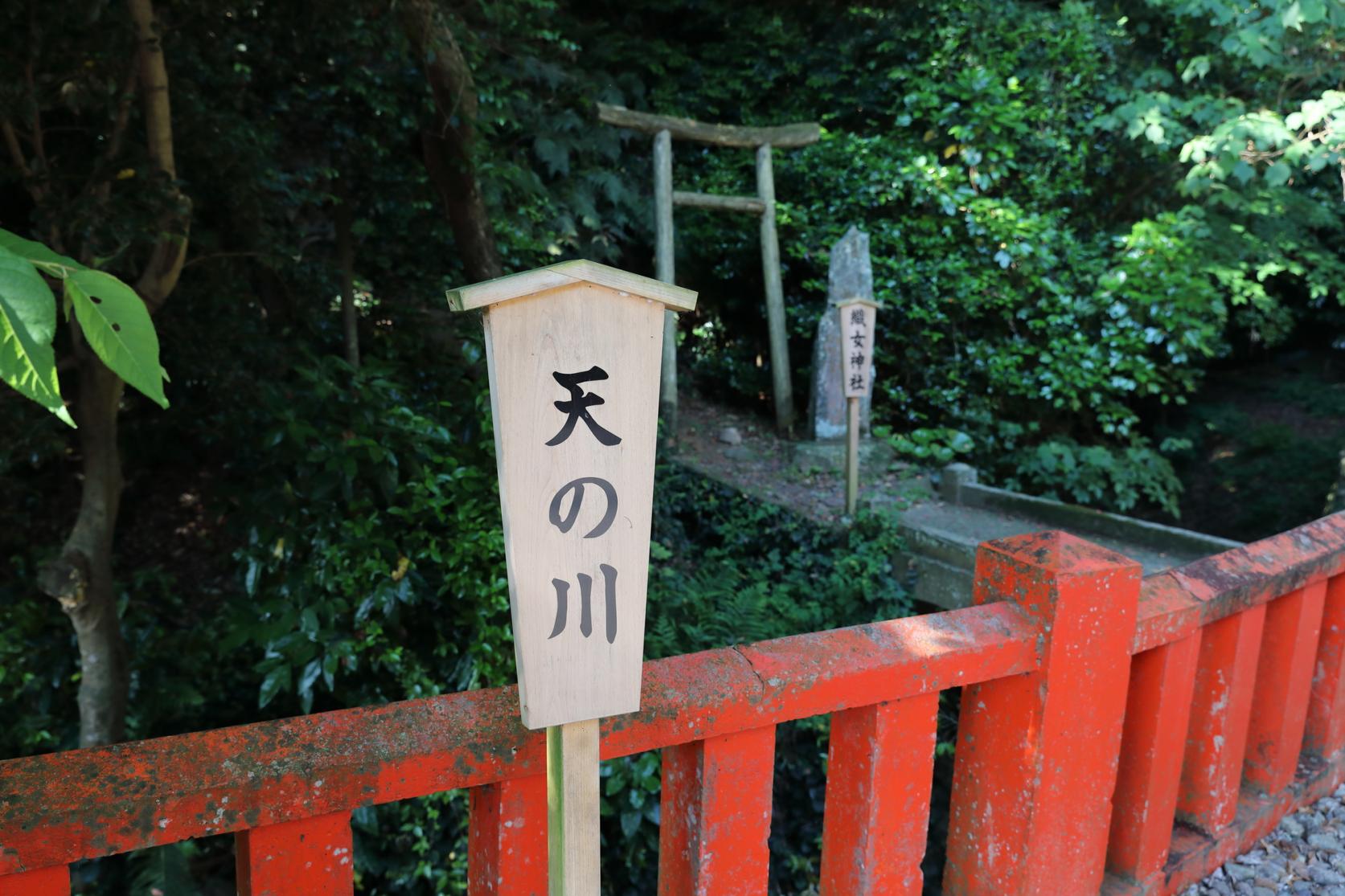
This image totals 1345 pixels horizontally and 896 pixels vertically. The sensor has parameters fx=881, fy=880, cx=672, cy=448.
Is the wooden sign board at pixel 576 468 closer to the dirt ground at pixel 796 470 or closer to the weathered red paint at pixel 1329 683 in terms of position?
the weathered red paint at pixel 1329 683

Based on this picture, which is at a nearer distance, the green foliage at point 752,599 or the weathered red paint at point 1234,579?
the weathered red paint at point 1234,579

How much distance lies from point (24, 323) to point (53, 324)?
0.02m

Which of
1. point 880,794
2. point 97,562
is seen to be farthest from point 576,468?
point 97,562

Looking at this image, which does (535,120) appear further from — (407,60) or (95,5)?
(95,5)

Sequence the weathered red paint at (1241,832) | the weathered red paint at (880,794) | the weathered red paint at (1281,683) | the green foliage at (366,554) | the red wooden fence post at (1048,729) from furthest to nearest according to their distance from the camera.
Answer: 1. the green foliage at (366,554)
2. the weathered red paint at (1281,683)
3. the weathered red paint at (1241,832)
4. the red wooden fence post at (1048,729)
5. the weathered red paint at (880,794)

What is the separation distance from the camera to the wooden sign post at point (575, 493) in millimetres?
861

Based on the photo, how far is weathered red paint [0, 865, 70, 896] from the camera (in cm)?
85

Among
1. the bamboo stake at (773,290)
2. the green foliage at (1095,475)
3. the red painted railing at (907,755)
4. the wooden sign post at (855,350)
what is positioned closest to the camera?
the red painted railing at (907,755)

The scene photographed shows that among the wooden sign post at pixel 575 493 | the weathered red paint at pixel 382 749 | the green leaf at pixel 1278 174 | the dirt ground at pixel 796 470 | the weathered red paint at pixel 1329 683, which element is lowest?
the dirt ground at pixel 796 470

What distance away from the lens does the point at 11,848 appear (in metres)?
0.82

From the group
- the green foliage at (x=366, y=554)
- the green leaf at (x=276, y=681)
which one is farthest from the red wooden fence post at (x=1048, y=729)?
the green leaf at (x=276, y=681)

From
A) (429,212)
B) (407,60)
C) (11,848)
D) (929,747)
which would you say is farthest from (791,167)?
(11,848)

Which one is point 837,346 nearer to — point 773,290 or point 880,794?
point 773,290

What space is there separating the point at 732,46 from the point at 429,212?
5225 mm
